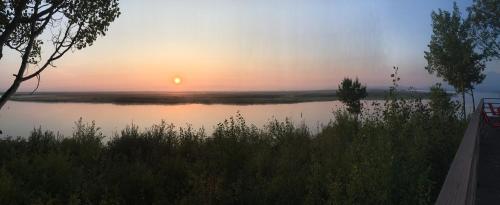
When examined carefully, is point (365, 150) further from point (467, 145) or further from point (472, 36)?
point (472, 36)

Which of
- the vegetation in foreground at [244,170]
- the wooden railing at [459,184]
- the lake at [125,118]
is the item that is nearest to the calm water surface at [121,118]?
the lake at [125,118]

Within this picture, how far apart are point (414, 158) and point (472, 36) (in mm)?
37498

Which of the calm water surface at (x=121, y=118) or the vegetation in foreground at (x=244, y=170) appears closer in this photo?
the vegetation in foreground at (x=244, y=170)

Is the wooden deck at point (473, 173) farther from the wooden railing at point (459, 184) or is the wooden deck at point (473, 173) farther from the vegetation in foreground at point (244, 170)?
the vegetation in foreground at point (244, 170)

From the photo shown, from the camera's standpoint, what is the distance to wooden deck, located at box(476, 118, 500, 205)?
7.75 meters

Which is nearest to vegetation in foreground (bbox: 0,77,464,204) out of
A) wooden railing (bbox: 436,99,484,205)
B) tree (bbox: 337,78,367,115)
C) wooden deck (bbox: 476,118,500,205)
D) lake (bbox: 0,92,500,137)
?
wooden deck (bbox: 476,118,500,205)

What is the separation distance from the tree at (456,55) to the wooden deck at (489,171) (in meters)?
26.9

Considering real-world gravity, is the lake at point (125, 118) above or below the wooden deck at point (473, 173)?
below

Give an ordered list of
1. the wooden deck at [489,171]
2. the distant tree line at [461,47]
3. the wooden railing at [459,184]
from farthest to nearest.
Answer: the distant tree line at [461,47]
the wooden deck at [489,171]
the wooden railing at [459,184]

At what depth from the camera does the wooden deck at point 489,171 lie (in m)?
7.75

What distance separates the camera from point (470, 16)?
40.9 meters

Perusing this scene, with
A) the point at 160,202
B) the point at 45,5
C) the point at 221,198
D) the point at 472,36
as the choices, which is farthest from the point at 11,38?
the point at 472,36

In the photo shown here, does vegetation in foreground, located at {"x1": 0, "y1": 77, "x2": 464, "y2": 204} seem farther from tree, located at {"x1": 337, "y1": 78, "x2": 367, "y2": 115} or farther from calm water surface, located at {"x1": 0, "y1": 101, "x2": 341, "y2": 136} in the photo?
tree, located at {"x1": 337, "y1": 78, "x2": 367, "y2": 115}

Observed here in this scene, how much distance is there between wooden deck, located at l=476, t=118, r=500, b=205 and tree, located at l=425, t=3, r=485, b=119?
26896mm
